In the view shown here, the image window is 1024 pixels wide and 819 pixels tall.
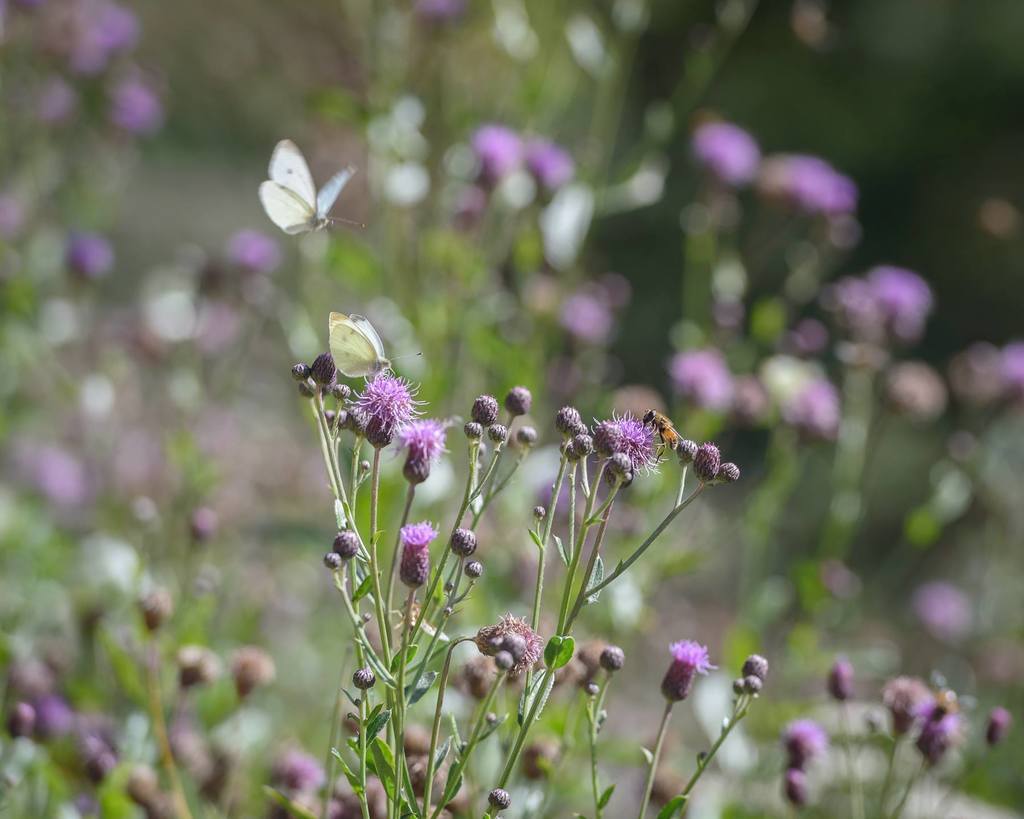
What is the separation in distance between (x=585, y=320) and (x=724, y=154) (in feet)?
1.80

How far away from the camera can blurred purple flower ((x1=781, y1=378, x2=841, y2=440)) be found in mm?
2566

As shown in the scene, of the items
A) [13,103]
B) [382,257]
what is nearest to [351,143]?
[13,103]

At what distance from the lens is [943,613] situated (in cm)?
409

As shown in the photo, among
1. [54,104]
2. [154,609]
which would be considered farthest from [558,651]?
[54,104]

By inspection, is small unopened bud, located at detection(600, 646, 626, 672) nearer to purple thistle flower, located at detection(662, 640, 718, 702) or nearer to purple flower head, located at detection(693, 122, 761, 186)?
purple thistle flower, located at detection(662, 640, 718, 702)

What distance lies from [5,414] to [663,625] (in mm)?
2441

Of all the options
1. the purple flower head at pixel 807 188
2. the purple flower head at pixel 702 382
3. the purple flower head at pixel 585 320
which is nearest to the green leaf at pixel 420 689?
the purple flower head at pixel 702 382

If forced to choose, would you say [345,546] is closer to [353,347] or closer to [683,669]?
[353,347]

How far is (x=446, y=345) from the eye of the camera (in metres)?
Result: 2.75

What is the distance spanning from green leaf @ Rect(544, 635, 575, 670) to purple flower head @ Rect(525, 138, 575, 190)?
1.56 m

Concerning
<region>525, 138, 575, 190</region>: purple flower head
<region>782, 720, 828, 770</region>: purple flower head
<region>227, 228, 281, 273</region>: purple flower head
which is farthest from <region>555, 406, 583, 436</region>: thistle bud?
<region>227, 228, 281, 273</region>: purple flower head

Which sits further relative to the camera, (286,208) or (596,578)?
(286,208)

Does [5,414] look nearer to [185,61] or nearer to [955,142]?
[185,61]

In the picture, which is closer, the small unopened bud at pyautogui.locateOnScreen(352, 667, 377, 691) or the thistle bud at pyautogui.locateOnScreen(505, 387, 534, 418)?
the small unopened bud at pyautogui.locateOnScreen(352, 667, 377, 691)
